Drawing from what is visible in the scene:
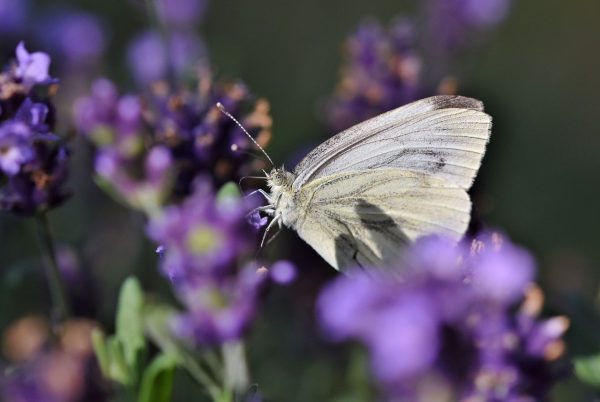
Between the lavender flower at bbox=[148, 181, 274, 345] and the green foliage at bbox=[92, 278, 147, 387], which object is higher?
the lavender flower at bbox=[148, 181, 274, 345]

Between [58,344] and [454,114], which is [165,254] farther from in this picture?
[454,114]

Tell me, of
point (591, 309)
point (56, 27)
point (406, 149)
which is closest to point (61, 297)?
point (406, 149)

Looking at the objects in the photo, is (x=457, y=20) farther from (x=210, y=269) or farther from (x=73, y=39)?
(x=210, y=269)

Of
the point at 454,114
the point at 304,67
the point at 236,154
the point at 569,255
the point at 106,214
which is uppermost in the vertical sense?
the point at 236,154

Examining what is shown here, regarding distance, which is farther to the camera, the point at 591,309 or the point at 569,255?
the point at 569,255

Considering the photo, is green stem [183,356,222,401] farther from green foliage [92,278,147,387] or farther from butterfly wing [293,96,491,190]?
butterfly wing [293,96,491,190]

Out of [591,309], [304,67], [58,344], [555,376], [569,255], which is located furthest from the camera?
[304,67]

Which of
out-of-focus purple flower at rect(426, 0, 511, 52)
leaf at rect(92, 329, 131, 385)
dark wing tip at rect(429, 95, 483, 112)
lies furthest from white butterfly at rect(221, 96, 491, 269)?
out-of-focus purple flower at rect(426, 0, 511, 52)
